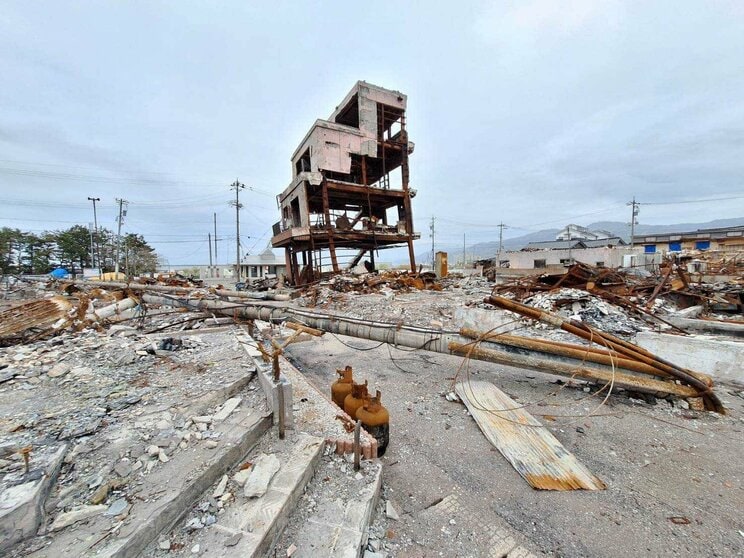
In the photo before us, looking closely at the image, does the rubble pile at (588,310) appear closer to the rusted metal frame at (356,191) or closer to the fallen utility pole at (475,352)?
the fallen utility pole at (475,352)

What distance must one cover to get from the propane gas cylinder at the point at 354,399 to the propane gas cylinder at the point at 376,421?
25cm

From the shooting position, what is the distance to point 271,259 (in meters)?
49.4

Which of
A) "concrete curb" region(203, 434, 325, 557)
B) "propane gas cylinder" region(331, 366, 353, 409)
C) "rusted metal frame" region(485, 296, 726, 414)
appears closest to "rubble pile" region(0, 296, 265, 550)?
"concrete curb" region(203, 434, 325, 557)

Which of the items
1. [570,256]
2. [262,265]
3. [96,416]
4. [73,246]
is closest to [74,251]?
[73,246]

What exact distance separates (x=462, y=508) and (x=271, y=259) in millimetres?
50424

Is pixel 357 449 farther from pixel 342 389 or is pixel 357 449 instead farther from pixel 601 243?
pixel 601 243

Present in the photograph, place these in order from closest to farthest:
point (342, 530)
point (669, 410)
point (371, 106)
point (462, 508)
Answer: point (342, 530) < point (462, 508) < point (669, 410) < point (371, 106)

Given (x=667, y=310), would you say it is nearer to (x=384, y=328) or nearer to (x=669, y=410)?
(x=669, y=410)

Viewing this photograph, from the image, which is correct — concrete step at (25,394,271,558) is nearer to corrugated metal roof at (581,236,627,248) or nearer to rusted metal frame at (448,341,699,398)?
rusted metal frame at (448,341,699,398)

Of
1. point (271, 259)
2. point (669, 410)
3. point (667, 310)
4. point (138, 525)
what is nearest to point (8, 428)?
point (138, 525)

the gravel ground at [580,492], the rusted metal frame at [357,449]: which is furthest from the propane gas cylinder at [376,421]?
the rusted metal frame at [357,449]

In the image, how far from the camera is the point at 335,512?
213 centimetres

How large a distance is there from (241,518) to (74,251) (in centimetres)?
5674

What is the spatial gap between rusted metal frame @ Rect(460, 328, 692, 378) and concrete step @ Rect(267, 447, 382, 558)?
256cm
